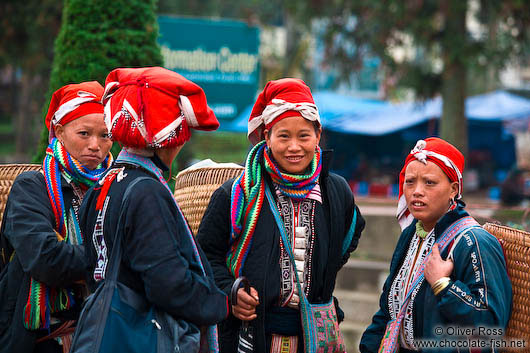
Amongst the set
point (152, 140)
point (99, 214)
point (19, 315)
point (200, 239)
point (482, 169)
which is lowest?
point (482, 169)

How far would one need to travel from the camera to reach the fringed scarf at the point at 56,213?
2961 mm

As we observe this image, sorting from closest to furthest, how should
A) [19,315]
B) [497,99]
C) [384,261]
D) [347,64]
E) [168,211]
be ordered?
[168,211], [19,315], [384,261], [347,64], [497,99]

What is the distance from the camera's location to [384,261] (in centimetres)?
817

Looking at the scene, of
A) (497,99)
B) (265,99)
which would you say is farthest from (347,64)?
(265,99)

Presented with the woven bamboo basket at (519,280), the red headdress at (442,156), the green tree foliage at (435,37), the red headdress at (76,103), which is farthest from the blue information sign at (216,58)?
the woven bamboo basket at (519,280)

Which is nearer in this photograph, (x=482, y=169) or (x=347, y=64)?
(x=347, y=64)

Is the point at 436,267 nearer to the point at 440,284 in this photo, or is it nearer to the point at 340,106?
the point at 440,284

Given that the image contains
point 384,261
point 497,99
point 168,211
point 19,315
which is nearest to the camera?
point 168,211

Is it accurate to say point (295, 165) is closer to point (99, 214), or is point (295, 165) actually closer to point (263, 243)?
point (263, 243)

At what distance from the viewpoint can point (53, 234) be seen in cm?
288

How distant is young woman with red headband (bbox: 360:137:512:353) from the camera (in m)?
2.81

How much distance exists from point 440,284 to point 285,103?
1.08m

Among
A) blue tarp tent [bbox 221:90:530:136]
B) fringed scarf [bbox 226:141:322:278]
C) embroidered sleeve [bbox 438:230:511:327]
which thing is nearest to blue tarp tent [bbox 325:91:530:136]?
blue tarp tent [bbox 221:90:530:136]

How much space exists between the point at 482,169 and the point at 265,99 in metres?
15.5
